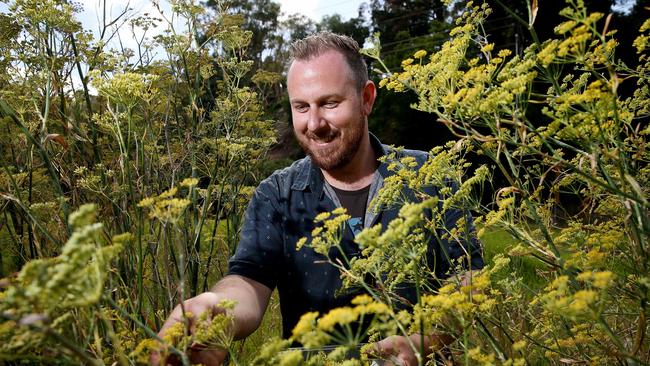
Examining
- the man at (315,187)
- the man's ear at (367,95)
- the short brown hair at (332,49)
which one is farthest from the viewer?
the man's ear at (367,95)

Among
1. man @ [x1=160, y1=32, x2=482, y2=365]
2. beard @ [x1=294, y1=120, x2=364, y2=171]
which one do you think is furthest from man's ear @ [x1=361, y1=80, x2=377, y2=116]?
beard @ [x1=294, y1=120, x2=364, y2=171]

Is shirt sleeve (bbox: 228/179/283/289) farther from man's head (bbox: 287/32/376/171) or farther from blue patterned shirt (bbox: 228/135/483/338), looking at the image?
man's head (bbox: 287/32/376/171)

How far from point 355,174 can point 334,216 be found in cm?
41

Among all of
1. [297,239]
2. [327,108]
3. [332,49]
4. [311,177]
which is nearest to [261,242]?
[297,239]

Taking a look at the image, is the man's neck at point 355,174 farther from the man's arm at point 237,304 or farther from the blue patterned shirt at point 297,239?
the man's arm at point 237,304

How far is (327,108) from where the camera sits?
2.57 m

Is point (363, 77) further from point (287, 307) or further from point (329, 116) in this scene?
point (287, 307)

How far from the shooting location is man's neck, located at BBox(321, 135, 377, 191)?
2.83m

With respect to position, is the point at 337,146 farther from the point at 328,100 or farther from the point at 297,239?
the point at 297,239

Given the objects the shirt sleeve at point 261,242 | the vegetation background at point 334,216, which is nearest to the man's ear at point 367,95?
the vegetation background at point 334,216

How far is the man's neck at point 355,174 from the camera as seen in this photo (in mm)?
2826

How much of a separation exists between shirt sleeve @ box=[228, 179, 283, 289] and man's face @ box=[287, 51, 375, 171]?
14.1 inches

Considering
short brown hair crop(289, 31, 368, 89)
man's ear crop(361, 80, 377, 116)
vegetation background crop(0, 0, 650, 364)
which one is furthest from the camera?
man's ear crop(361, 80, 377, 116)

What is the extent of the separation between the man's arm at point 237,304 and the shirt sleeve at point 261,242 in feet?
0.19
